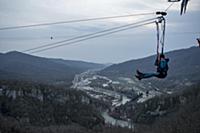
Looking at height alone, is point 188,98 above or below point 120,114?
above

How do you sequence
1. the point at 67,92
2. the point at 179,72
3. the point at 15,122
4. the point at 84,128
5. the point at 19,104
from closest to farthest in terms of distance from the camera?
the point at 15,122 → the point at 84,128 → the point at 19,104 → the point at 67,92 → the point at 179,72

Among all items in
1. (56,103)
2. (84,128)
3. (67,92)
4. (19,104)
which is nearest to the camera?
(84,128)

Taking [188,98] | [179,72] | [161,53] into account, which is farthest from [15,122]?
[179,72]

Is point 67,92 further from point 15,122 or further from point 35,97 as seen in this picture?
point 15,122

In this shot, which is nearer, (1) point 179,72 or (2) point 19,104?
(2) point 19,104

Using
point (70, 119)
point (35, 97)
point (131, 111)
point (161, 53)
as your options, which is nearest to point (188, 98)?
point (131, 111)

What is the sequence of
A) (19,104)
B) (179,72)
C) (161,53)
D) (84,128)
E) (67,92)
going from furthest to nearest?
1. (179,72)
2. (67,92)
3. (19,104)
4. (84,128)
5. (161,53)

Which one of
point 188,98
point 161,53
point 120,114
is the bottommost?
point 120,114

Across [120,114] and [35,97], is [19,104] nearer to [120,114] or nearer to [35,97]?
[35,97]

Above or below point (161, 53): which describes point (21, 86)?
below
